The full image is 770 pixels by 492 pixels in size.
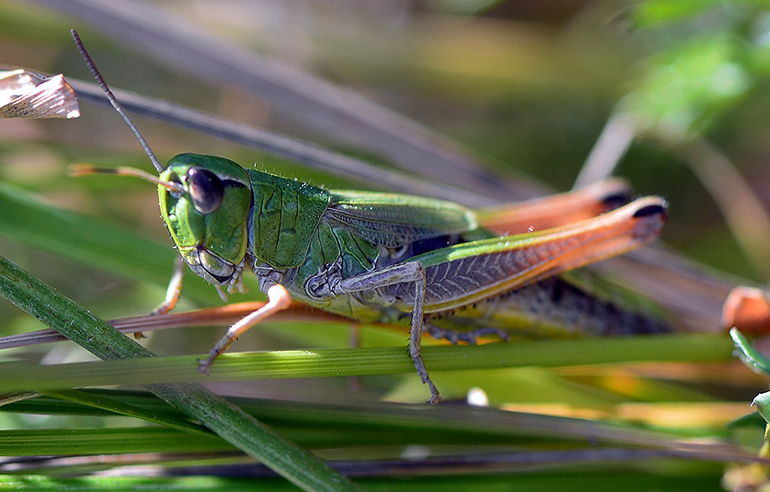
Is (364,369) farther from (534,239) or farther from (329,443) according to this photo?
(534,239)

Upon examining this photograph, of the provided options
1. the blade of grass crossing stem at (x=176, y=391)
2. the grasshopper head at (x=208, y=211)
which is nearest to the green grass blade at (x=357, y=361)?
the blade of grass crossing stem at (x=176, y=391)

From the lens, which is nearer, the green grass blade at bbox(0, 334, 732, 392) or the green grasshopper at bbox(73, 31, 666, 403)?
the green grass blade at bbox(0, 334, 732, 392)

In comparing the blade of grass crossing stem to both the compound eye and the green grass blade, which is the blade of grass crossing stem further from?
the compound eye

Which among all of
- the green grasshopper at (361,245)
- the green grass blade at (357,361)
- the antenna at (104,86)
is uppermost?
the antenna at (104,86)

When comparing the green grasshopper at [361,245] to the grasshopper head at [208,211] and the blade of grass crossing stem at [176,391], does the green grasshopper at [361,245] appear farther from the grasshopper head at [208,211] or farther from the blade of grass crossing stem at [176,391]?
the blade of grass crossing stem at [176,391]

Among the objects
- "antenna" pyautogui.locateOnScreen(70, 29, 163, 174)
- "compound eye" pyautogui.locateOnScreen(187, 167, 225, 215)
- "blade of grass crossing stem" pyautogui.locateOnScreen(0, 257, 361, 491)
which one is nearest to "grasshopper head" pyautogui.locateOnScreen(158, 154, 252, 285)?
"compound eye" pyautogui.locateOnScreen(187, 167, 225, 215)

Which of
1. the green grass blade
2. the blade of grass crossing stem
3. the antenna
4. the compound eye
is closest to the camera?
the green grass blade

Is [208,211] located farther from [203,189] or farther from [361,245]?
[361,245]
